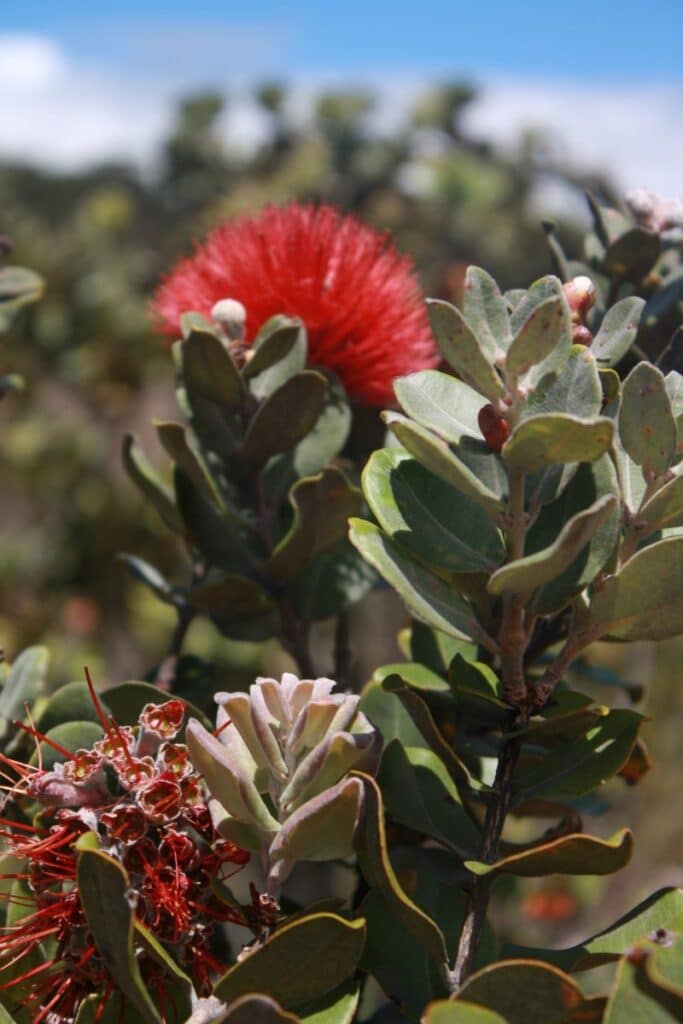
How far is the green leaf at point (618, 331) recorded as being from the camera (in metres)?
0.54

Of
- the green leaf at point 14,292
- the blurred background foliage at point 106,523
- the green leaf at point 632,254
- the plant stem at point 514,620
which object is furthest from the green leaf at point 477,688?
the blurred background foliage at point 106,523

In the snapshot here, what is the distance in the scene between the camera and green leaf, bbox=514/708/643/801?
574 mm

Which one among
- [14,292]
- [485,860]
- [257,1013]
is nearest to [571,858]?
[485,860]

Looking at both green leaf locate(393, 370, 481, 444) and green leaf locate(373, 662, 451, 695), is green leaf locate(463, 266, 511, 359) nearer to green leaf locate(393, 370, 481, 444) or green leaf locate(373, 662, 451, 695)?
green leaf locate(393, 370, 481, 444)

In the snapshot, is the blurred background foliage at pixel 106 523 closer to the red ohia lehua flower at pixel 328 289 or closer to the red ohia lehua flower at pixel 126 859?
the red ohia lehua flower at pixel 328 289

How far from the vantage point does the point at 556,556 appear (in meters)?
0.45

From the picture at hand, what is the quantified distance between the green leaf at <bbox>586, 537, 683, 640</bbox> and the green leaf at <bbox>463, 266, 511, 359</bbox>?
111 mm

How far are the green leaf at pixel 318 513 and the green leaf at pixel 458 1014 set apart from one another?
13.8 inches

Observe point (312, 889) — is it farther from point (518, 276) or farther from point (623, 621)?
point (518, 276)

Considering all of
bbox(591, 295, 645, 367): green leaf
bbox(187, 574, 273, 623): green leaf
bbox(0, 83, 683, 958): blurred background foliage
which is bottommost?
bbox(0, 83, 683, 958): blurred background foliage

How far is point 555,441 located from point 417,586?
0.36 ft

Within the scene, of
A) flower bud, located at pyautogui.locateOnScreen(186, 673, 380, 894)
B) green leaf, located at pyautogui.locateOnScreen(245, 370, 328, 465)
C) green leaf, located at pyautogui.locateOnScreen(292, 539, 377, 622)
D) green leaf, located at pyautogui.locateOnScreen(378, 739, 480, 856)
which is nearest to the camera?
flower bud, located at pyautogui.locateOnScreen(186, 673, 380, 894)

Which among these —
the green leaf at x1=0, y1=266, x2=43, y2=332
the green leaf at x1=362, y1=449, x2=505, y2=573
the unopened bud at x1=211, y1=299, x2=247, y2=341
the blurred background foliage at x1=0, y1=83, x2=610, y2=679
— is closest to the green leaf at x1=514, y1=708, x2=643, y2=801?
the green leaf at x1=362, y1=449, x2=505, y2=573

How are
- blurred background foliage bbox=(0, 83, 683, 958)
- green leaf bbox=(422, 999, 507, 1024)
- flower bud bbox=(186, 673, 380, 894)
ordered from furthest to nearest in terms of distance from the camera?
blurred background foliage bbox=(0, 83, 683, 958) < flower bud bbox=(186, 673, 380, 894) < green leaf bbox=(422, 999, 507, 1024)
